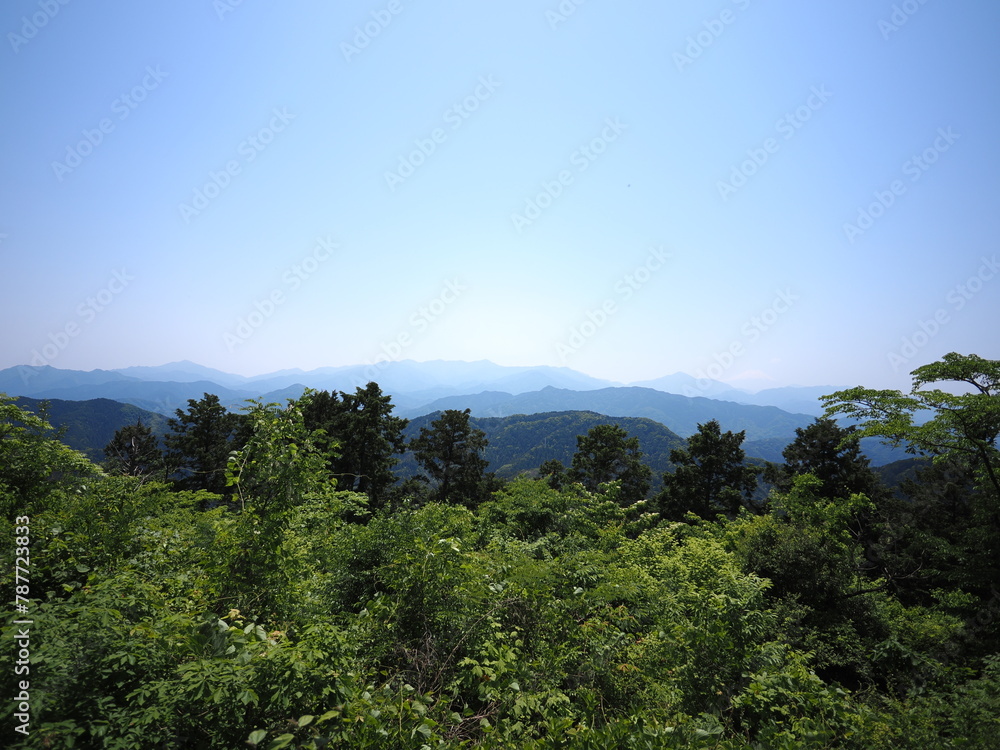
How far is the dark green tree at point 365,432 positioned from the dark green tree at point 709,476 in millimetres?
21326

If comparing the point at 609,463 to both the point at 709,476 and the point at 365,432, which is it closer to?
the point at 709,476

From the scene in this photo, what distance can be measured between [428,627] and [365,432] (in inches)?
974

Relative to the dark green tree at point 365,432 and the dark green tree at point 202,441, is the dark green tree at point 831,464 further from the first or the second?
the dark green tree at point 202,441

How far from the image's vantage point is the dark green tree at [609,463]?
32000 millimetres

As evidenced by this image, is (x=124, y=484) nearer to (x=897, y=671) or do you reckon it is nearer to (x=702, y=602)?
(x=702, y=602)

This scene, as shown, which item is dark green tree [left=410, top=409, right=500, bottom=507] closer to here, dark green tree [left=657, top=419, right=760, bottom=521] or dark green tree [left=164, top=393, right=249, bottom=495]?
dark green tree [left=164, top=393, right=249, bottom=495]

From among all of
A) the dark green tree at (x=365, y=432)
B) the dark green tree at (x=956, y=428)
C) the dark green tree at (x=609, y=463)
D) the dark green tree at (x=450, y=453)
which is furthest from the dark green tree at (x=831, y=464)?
the dark green tree at (x=365, y=432)

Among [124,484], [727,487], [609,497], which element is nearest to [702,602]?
[124,484]

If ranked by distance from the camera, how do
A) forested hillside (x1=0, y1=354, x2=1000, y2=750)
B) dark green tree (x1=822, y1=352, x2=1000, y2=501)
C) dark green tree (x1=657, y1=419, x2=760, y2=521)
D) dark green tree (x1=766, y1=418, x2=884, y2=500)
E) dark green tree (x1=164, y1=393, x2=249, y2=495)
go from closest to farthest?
1. forested hillside (x1=0, y1=354, x2=1000, y2=750)
2. dark green tree (x1=822, y1=352, x2=1000, y2=501)
3. dark green tree (x1=766, y1=418, x2=884, y2=500)
4. dark green tree (x1=657, y1=419, x2=760, y2=521)
5. dark green tree (x1=164, y1=393, x2=249, y2=495)

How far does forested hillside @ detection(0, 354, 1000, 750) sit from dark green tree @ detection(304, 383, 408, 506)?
18131 mm

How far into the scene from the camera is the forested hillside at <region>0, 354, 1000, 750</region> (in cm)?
260

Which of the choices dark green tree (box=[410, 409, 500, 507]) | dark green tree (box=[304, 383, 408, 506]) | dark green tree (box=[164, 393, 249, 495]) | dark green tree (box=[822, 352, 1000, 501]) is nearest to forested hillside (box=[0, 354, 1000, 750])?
dark green tree (box=[822, 352, 1000, 501])

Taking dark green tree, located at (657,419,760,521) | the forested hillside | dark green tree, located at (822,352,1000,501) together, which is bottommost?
dark green tree, located at (657,419,760,521)

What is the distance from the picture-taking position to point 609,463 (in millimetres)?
32344
